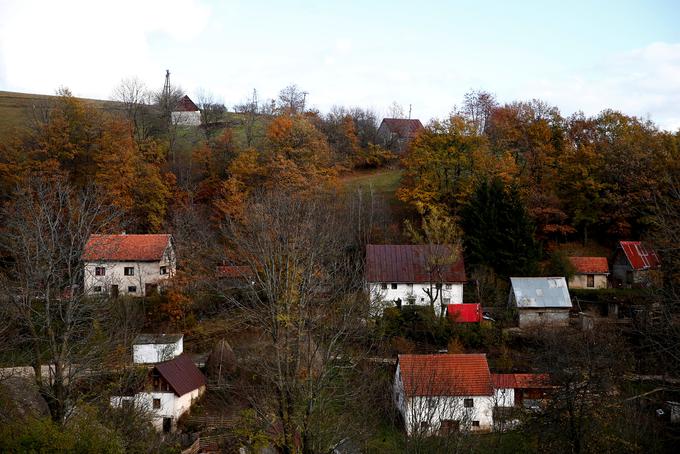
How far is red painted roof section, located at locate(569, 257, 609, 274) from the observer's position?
34.2m

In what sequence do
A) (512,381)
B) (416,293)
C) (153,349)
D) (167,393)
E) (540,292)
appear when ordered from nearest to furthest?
(167,393)
(512,381)
(153,349)
(540,292)
(416,293)

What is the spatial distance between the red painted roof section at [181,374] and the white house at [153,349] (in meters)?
0.65

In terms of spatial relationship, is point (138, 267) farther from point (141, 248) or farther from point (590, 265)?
point (590, 265)

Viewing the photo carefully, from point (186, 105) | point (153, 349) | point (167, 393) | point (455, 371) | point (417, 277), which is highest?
point (186, 105)

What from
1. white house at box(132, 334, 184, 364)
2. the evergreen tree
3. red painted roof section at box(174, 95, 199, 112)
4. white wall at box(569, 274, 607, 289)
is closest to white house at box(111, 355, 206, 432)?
white house at box(132, 334, 184, 364)

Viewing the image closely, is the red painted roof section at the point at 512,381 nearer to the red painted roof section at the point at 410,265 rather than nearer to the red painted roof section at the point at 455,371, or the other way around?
the red painted roof section at the point at 455,371

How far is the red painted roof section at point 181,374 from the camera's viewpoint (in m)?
24.1

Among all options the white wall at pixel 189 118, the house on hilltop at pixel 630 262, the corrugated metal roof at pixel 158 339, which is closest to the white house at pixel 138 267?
the corrugated metal roof at pixel 158 339

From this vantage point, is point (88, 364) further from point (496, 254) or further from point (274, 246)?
point (496, 254)

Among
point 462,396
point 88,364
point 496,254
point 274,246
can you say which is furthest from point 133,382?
point 496,254

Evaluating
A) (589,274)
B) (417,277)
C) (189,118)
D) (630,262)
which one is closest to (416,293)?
(417,277)

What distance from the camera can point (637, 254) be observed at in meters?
34.6

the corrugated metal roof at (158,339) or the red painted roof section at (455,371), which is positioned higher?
the corrugated metal roof at (158,339)

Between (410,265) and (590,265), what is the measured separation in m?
10.4
